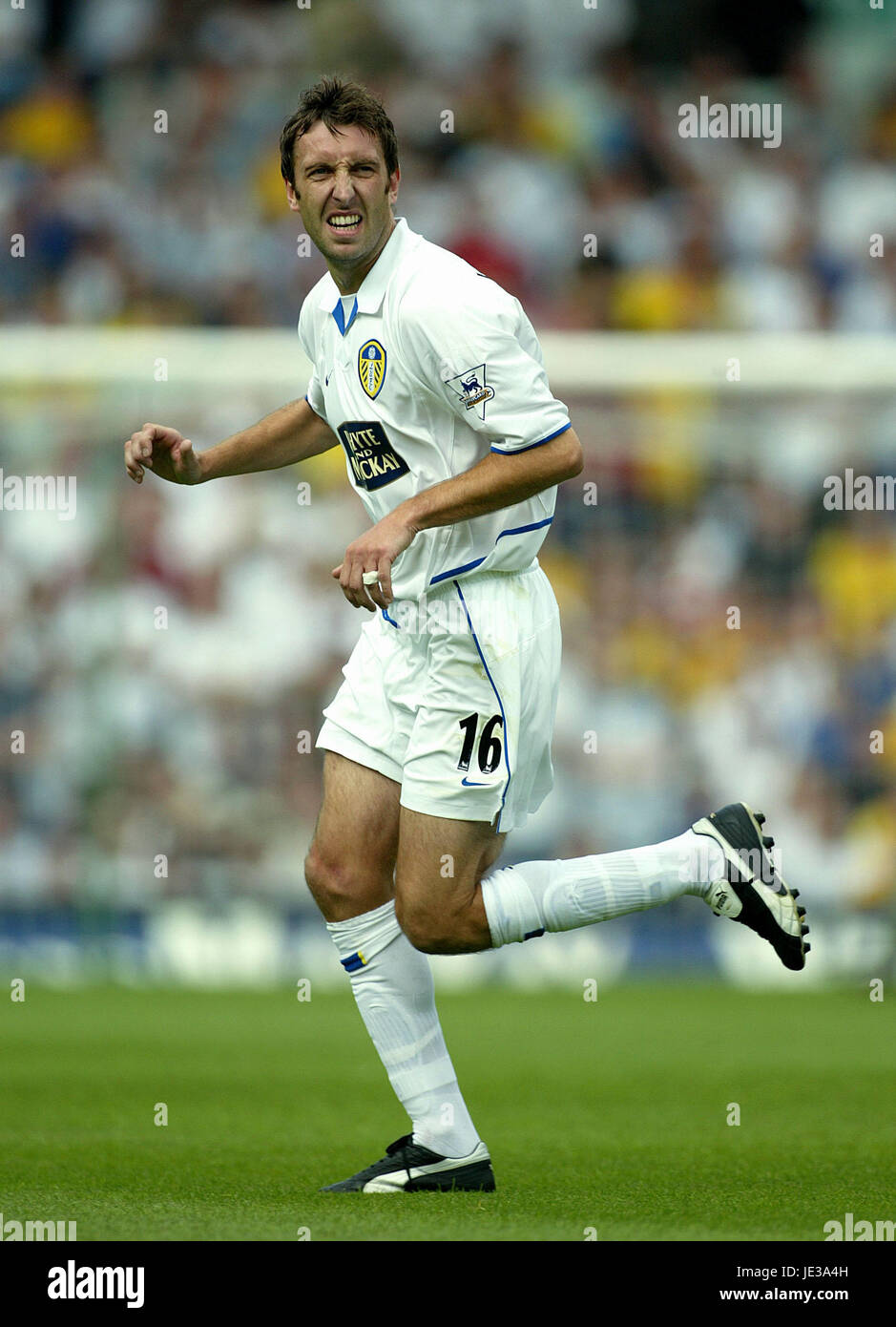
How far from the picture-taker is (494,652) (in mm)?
4711

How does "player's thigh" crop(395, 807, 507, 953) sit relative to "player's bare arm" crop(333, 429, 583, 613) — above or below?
below

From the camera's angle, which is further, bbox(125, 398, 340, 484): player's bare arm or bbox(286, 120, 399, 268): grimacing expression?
bbox(125, 398, 340, 484): player's bare arm

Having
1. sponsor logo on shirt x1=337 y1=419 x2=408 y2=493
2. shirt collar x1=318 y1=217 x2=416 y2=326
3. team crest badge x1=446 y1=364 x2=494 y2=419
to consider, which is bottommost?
sponsor logo on shirt x1=337 y1=419 x2=408 y2=493

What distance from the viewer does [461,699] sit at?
15.4ft

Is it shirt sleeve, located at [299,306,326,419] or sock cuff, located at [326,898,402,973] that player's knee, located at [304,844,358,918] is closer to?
sock cuff, located at [326,898,402,973]

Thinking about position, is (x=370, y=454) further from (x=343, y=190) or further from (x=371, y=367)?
(x=343, y=190)

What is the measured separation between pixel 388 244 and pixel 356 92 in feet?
1.21

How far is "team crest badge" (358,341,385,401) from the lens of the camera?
15.3ft

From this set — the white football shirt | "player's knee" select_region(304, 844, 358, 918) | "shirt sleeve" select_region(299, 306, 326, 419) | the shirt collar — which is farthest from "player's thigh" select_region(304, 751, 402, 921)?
the shirt collar

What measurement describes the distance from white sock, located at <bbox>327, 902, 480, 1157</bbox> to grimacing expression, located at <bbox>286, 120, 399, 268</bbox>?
1663mm

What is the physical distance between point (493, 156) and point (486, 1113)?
932cm

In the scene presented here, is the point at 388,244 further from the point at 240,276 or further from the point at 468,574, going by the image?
the point at 240,276

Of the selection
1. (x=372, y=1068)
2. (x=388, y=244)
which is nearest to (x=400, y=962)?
(x=388, y=244)

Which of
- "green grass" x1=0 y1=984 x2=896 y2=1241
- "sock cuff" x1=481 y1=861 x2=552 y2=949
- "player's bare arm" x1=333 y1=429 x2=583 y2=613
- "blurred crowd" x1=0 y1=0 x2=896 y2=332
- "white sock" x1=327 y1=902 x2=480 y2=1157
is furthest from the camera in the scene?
"blurred crowd" x1=0 y1=0 x2=896 y2=332
